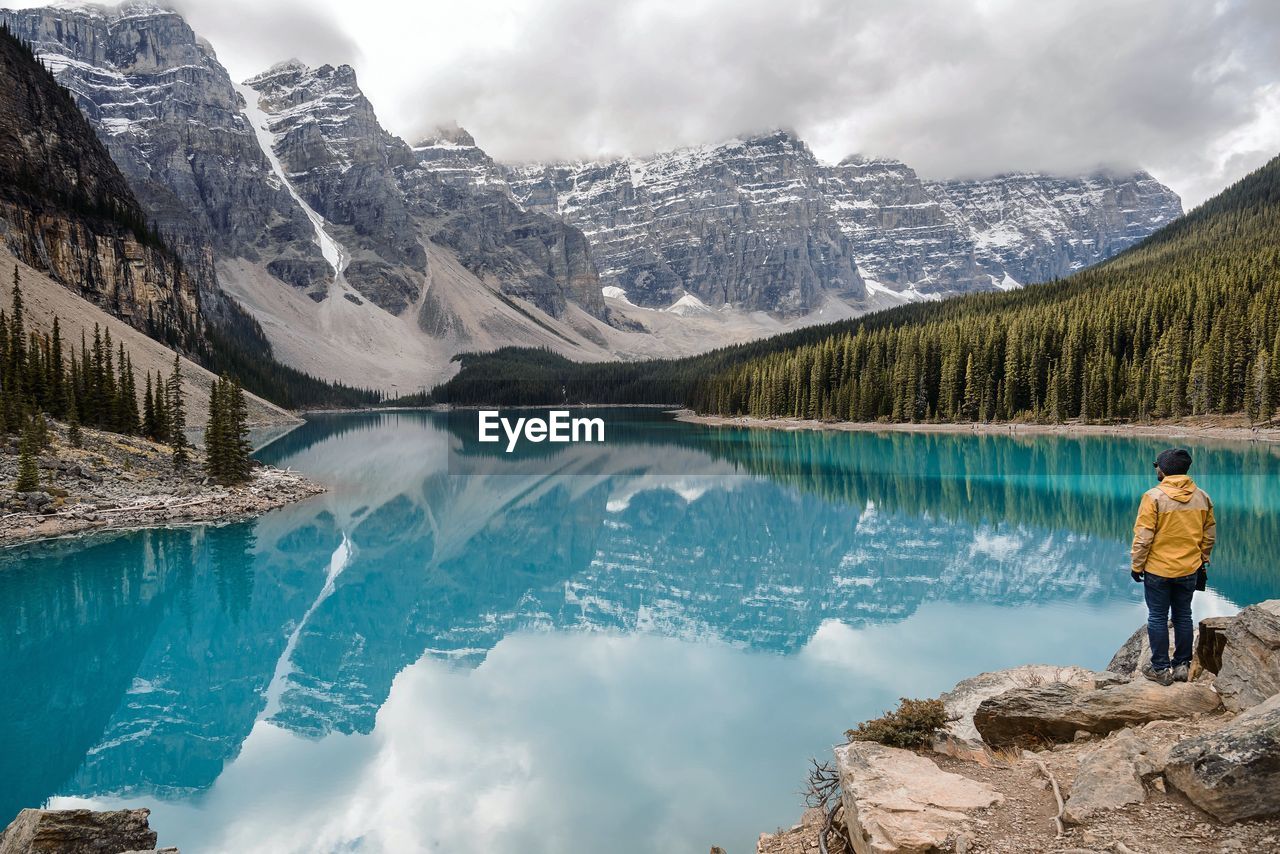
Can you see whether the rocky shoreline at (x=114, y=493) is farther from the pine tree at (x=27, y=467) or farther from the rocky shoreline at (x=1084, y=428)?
the rocky shoreline at (x=1084, y=428)

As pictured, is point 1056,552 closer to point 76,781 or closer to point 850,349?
point 76,781

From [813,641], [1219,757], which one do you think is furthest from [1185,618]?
[813,641]

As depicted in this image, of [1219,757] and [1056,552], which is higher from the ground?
[1219,757]

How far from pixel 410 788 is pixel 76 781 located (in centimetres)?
492

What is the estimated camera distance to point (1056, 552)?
24219 millimetres

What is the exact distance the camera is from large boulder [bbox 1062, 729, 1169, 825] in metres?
5.35

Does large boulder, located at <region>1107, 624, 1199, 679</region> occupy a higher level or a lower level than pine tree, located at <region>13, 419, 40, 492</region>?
lower

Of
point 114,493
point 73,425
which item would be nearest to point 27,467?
point 114,493

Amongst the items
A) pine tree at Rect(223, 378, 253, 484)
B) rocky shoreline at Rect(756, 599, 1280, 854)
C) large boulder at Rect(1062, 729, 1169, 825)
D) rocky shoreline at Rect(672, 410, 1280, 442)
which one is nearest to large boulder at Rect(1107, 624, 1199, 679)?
rocky shoreline at Rect(756, 599, 1280, 854)

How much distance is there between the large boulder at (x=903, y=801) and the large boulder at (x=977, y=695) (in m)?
0.44

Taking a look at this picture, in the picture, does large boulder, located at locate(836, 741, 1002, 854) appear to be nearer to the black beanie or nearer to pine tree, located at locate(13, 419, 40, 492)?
the black beanie

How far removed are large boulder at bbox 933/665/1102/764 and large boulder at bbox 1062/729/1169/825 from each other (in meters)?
1.21

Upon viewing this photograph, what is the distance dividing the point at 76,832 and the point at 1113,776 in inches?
368

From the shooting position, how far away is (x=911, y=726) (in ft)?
25.2
